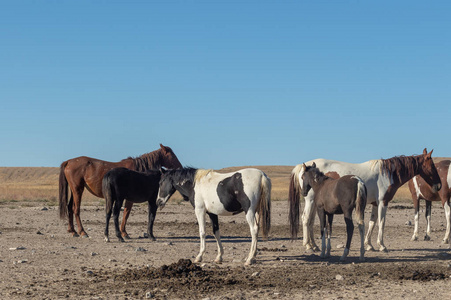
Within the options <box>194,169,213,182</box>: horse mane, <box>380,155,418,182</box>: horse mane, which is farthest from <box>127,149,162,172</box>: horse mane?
<box>380,155,418,182</box>: horse mane

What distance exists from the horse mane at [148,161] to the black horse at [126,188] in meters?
1.14

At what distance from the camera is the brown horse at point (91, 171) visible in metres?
16.0

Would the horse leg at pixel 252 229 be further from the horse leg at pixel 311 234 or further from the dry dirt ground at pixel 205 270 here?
the horse leg at pixel 311 234

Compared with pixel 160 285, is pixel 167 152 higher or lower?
higher

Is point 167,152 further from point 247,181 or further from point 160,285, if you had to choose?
point 160,285

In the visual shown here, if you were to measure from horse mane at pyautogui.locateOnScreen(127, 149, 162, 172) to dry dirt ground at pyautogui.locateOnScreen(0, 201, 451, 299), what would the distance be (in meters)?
2.19

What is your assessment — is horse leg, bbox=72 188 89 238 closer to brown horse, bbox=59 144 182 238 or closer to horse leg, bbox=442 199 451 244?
brown horse, bbox=59 144 182 238

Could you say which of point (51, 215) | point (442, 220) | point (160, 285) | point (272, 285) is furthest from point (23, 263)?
point (442, 220)

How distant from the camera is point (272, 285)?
28.8 feet

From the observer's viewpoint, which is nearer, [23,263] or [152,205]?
[23,263]

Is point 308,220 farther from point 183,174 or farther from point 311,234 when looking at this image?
point 183,174

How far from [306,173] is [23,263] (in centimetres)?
646

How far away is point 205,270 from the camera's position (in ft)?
32.8

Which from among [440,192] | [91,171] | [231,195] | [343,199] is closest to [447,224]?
[440,192]
